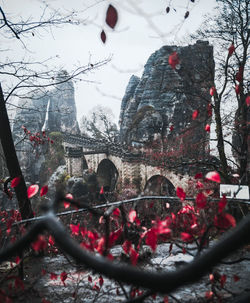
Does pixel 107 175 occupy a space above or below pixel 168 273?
below

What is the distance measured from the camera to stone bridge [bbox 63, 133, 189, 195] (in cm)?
1988

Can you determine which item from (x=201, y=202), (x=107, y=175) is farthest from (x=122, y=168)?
(x=201, y=202)

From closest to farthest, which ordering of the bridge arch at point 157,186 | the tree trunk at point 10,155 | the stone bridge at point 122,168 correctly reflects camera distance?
1. the tree trunk at point 10,155
2. the stone bridge at point 122,168
3. the bridge arch at point 157,186

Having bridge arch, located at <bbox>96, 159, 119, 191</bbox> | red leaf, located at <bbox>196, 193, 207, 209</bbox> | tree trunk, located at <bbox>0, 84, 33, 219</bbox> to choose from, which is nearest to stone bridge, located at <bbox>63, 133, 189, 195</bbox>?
bridge arch, located at <bbox>96, 159, 119, 191</bbox>

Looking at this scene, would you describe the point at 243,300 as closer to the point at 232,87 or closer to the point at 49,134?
the point at 232,87

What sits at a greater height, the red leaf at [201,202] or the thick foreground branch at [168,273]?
the thick foreground branch at [168,273]

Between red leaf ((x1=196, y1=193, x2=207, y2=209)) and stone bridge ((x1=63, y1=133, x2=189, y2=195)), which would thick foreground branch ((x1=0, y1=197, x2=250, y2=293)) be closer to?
red leaf ((x1=196, y1=193, x2=207, y2=209))

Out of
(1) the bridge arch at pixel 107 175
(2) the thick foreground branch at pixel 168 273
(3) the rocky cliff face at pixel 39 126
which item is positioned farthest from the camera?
(3) the rocky cliff face at pixel 39 126

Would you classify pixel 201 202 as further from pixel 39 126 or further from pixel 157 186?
pixel 39 126

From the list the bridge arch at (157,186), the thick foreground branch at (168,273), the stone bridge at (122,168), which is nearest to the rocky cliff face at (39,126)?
the stone bridge at (122,168)

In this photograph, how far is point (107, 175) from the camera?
3098 cm

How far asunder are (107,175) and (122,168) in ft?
25.6

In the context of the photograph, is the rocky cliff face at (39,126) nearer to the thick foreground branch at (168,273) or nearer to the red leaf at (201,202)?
the red leaf at (201,202)

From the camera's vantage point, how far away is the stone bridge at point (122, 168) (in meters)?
19.9
